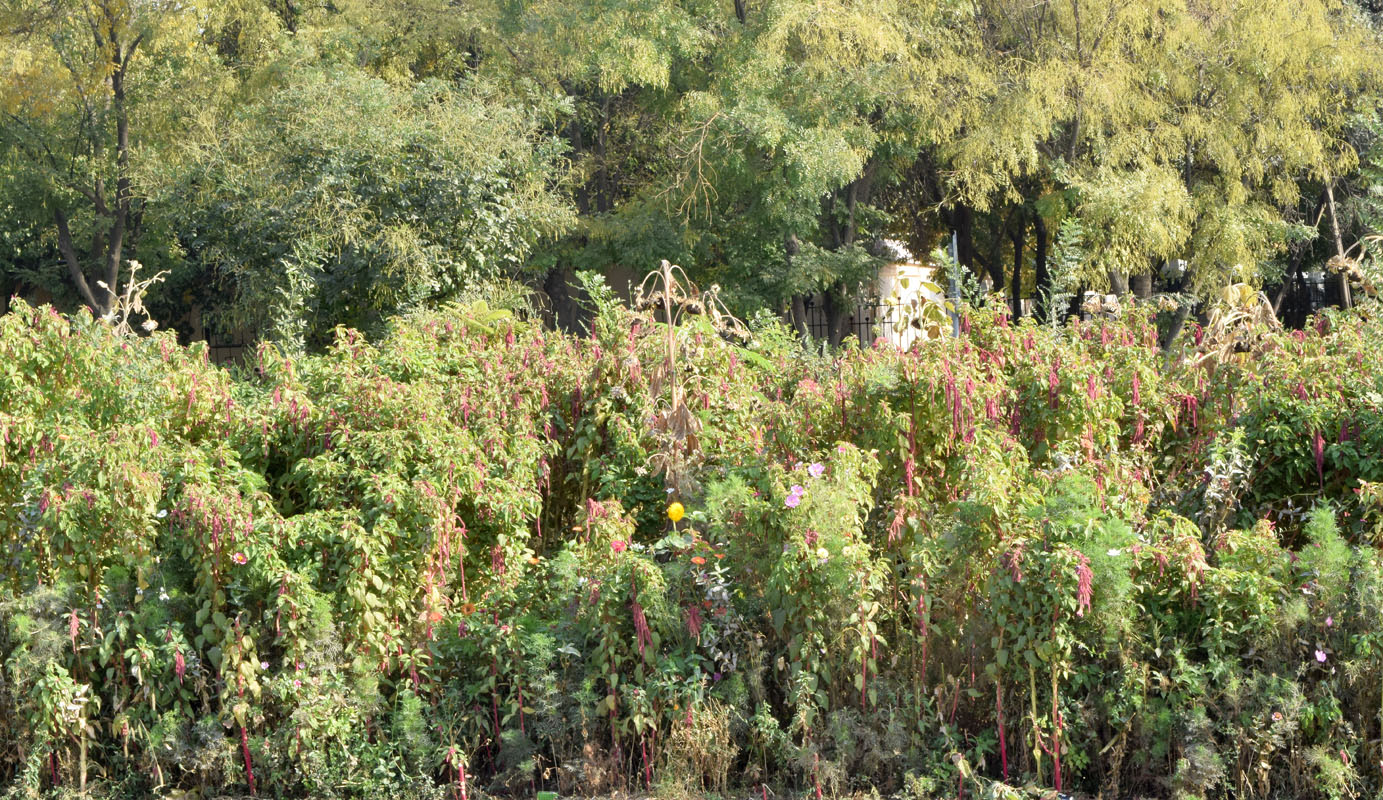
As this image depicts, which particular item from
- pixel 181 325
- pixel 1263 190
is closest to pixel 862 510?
pixel 1263 190

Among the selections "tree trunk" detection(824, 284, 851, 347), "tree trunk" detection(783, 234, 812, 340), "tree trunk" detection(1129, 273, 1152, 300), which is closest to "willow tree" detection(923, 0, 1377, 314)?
"tree trunk" detection(1129, 273, 1152, 300)

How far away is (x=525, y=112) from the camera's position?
18.3 m

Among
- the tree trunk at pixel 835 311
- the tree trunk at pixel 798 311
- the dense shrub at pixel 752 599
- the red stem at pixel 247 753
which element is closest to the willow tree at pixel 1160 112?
the tree trunk at pixel 835 311

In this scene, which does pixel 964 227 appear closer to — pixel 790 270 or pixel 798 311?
pixel 798 311

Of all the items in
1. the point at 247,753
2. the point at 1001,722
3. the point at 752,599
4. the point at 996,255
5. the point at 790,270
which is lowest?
the point at 247,753

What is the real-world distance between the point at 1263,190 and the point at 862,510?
54.6 feet

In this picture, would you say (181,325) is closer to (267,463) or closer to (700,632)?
(267,463)

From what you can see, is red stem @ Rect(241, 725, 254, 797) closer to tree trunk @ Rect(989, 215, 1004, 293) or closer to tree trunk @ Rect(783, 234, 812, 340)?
tree trunk @ Rect(783, 234, 812, 340)

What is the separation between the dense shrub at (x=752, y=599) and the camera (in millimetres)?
4258

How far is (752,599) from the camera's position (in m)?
4.71

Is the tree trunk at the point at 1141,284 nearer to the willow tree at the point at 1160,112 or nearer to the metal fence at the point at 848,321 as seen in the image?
the willow tree at the point at 1160,112

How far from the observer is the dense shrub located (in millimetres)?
4258

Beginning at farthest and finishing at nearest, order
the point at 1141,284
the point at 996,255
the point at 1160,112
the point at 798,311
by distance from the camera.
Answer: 1. the point at 996,255
2. the point at 798,311
3. the point at 1141,284
4. the point at 1160,112

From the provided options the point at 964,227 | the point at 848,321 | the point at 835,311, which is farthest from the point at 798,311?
the point at 964,227
